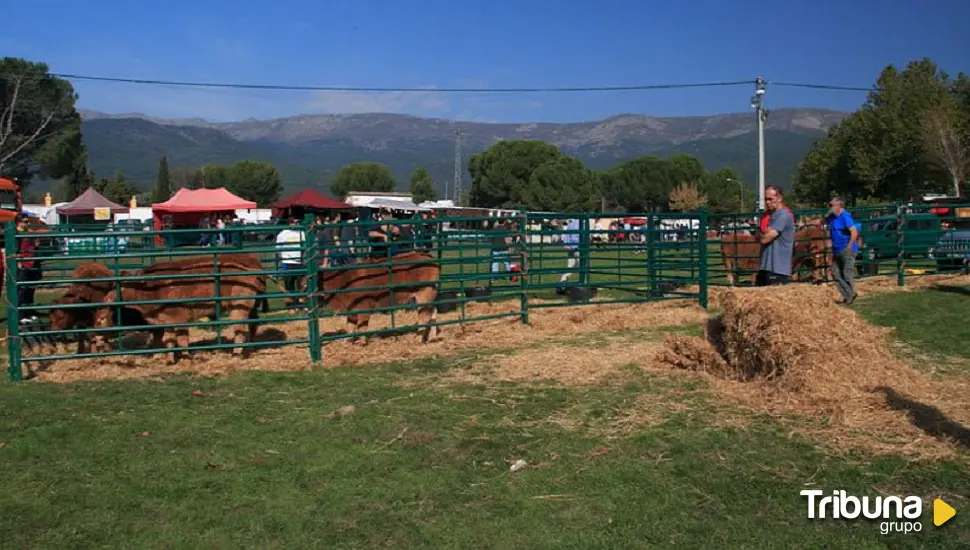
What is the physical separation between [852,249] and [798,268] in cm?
379

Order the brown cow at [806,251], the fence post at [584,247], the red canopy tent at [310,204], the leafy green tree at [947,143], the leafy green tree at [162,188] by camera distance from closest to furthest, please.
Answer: the fence post at [584,247] → the brown cow at [806,251] → the red canopy tent at [310,204] → the leafy green tree at [947,143] → the leafy green tree at [162,188]

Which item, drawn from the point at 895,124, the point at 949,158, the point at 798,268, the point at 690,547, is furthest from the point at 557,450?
the point at 895,124

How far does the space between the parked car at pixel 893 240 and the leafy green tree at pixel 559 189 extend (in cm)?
6790

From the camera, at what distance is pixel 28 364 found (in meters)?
8.97

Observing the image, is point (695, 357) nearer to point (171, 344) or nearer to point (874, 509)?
point (874, 509)

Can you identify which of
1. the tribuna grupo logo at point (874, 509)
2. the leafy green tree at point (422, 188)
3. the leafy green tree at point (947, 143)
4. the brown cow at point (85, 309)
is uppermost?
the leafy green tree at point (422, 188)

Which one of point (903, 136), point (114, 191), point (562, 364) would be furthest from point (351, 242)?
point (114, 191)

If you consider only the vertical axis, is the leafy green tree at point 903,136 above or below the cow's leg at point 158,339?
above

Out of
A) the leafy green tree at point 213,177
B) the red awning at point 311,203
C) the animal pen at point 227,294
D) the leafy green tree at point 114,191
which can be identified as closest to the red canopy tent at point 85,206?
the red awning at point 311,203

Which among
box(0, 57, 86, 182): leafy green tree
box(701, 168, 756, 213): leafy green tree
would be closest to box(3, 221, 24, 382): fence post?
box(0, 57, 86, 182): leafy green tree

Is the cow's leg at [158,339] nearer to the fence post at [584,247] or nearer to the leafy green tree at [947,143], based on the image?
the fence post at [584,247]

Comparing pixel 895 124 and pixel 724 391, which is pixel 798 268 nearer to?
pixel 724 391

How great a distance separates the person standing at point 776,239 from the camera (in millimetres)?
9195

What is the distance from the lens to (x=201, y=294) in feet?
30.4
